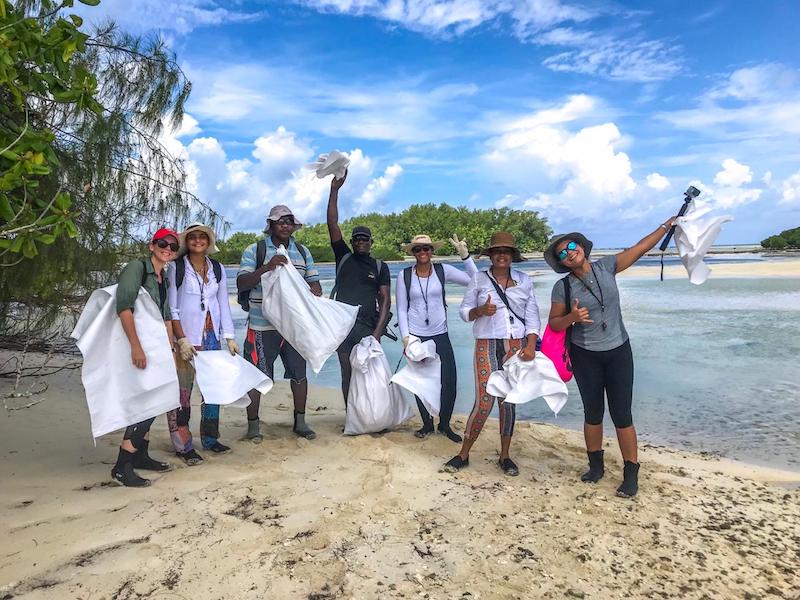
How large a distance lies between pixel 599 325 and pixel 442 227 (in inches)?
2360

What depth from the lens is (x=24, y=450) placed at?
423 centimetres

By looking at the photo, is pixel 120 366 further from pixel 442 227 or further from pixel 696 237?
pixel 442 227

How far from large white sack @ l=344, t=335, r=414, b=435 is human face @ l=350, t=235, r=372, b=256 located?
676 mm

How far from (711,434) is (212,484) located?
431cm

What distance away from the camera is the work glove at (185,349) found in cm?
379

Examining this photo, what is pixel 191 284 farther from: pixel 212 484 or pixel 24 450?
pixel 24 450

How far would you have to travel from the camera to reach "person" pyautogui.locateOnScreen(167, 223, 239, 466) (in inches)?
152

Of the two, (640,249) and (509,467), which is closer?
(640,249)

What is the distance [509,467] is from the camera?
13.0 ft

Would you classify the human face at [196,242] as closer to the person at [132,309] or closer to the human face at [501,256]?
the person at [132,309]

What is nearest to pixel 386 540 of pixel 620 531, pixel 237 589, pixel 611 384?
pixel 237 589

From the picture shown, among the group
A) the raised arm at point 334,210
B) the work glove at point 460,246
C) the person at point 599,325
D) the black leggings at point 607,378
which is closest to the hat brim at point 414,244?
the work glove at point 460,246

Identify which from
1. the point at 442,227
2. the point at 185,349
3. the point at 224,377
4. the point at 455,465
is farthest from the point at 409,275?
the point at 442,227

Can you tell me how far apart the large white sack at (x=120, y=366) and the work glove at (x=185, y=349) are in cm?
→ 26
